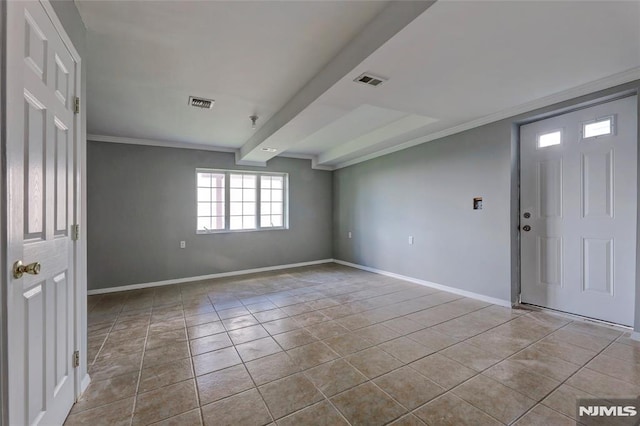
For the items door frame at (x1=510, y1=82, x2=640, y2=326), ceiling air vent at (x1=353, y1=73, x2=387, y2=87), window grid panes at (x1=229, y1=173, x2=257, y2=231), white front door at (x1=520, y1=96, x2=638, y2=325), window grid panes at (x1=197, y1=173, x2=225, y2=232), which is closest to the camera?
ceiling air vent at (x1=353, y1=73, x2=387, y2=87)

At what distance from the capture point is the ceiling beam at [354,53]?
5.61ft

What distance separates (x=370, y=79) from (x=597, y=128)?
2.48 meters

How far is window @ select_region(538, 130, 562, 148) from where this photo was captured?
3.20 m

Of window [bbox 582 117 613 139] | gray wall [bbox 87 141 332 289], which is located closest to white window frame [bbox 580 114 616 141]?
window [bbox 582 117 613 139]

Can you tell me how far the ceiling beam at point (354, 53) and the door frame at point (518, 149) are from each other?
243cm

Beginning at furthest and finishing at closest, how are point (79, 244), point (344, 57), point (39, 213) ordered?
1. point (344, 57)
2. point (79, 244)
3. point (39, 213)

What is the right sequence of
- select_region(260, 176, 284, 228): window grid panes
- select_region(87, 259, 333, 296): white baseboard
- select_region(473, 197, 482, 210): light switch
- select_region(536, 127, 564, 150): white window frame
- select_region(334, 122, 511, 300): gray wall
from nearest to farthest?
select_region(536, 127, 564, 150): white window frame
select_region(334, 122, 511, 300): gray wall
select_region(473, 197, 482, 210): light switch
select_region(87, 259, 333, 296): white baseboard
select_region(260, 176, 284, 228): window grid panes

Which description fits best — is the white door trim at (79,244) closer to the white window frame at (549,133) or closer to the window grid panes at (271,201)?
the window grid panes at (271,201)

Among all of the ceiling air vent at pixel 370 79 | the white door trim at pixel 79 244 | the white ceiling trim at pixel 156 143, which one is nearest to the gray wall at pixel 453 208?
the ceiling air vent at pixel 370 79

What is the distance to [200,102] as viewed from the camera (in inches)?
127

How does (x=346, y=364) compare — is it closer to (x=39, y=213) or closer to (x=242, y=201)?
(x=39, y=213)

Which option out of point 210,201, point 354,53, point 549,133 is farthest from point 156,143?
point 549,133

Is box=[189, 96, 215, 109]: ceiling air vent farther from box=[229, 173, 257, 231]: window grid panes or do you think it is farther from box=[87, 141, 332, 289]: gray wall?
box=[229, 173, 257, 231]: window grid panes

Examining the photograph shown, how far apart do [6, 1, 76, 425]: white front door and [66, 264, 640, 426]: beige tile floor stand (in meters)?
0.55
